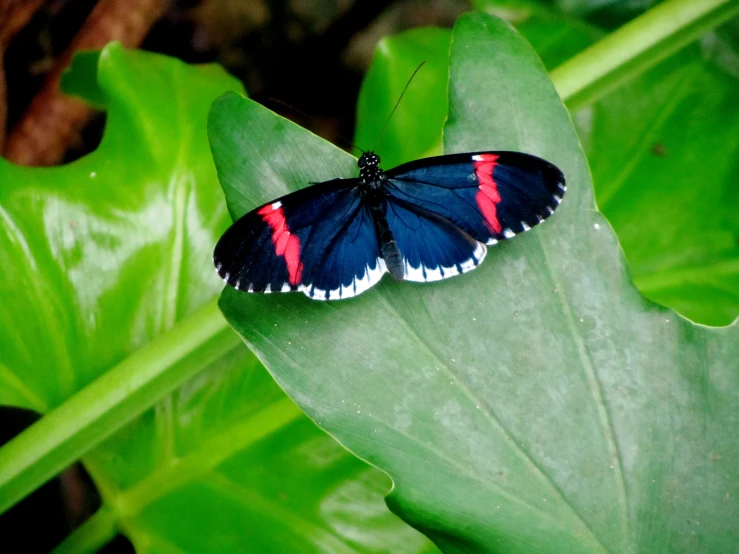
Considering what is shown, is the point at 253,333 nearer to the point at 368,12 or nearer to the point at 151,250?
the point at 151,250

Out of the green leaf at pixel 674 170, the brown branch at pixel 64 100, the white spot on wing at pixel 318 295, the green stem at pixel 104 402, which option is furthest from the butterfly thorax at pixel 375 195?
the brown branch at pixel 64 100

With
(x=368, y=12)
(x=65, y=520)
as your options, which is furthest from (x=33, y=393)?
(x=368, y=12)

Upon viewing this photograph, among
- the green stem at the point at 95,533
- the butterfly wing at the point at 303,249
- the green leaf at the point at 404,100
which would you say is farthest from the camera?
the green leaf at the point at 404,100

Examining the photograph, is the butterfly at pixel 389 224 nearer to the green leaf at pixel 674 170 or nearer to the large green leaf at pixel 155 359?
the large green leaf at pixel 155 359

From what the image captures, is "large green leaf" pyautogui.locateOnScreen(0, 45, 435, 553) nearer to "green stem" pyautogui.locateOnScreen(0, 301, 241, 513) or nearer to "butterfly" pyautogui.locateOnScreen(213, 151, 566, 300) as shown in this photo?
"green stem" pyautogui.locateOnScreen(0, 301, 241, 513)

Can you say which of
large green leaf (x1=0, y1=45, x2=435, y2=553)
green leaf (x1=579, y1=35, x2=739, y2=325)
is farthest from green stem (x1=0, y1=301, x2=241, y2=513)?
green leaf (x1=579, y1=35, x2=739, y2=325)
